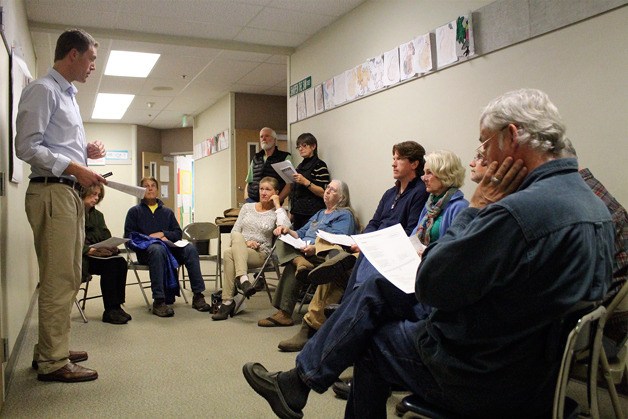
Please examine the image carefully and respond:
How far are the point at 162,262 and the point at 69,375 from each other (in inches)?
72.5

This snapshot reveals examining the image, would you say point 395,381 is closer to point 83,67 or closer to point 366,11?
point 83,67

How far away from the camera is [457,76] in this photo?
11.4 feet

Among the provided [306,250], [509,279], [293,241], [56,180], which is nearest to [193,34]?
[293,241]

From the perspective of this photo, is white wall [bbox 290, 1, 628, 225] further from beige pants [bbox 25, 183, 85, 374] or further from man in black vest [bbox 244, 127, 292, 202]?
beige pants [bbox 25, 183, 85, 374]

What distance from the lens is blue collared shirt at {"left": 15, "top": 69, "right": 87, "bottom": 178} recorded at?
241 cm

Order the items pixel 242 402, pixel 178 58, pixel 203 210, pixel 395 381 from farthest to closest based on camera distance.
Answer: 1. pixel 203 210
2. pixel 178 58
3. pixel 242 402
4. pixel 395 381

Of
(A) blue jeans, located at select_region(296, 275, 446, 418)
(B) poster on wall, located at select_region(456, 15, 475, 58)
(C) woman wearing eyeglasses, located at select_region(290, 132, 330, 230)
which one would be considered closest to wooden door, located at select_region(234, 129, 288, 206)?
(C) woman wearing eyeglasses, located at select_region(290, 132, 330, 230)

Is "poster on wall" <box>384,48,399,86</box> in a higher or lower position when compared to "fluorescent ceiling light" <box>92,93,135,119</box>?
lower

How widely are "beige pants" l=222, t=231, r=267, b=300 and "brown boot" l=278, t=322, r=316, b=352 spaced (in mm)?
1027

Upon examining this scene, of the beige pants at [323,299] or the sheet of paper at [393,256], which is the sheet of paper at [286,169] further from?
the sheet of paper at [393,256]

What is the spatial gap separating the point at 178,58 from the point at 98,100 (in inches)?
119

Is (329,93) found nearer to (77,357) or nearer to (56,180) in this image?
(56,180)

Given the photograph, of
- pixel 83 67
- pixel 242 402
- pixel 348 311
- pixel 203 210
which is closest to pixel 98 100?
pixel 203 210

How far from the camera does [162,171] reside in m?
11.6
